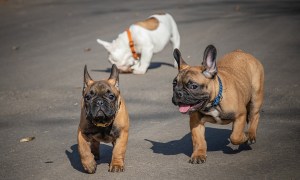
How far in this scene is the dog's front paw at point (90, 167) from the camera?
6719 millimetres

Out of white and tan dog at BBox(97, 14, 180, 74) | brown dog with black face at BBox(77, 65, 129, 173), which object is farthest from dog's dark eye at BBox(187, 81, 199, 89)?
white and tan dog at BBox(97, 14, 180, 74)

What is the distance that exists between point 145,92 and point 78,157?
371 centimetres

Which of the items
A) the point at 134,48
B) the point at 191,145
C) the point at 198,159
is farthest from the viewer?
the point at 134,48

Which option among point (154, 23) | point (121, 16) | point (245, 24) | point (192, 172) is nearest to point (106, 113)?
point (192, 172)

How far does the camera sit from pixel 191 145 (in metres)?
7.86

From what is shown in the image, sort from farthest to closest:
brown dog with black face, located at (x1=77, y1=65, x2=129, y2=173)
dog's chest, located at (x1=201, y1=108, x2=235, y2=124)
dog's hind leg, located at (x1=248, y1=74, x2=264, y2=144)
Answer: dog's hind leg, located at (x1=248, y1=74, x2=264, y2=144) → dog's chest, located at (x1=201, y1=108, x2=235, y2=124) → brown dog with black face, located at (x1=77, y1=65, x2=129, y2=173)

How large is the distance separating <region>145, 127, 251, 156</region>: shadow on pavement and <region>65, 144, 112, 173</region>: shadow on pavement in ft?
1.81

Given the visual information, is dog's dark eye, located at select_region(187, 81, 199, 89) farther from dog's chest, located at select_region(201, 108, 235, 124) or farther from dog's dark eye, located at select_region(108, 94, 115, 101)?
dog's dark eye, located at select_region(108, 94, 115, 101)

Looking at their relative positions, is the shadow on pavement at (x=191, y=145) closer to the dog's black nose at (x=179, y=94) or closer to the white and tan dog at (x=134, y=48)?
the dog's black nose at (x=179, y=94)

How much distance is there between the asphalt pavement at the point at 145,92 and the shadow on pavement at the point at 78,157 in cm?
1

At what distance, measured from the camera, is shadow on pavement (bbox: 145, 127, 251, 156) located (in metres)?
7.55

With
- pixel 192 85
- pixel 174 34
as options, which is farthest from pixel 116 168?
pixel 174 34

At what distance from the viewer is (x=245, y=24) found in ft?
59.2

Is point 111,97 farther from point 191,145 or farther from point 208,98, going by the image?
point 191,145
